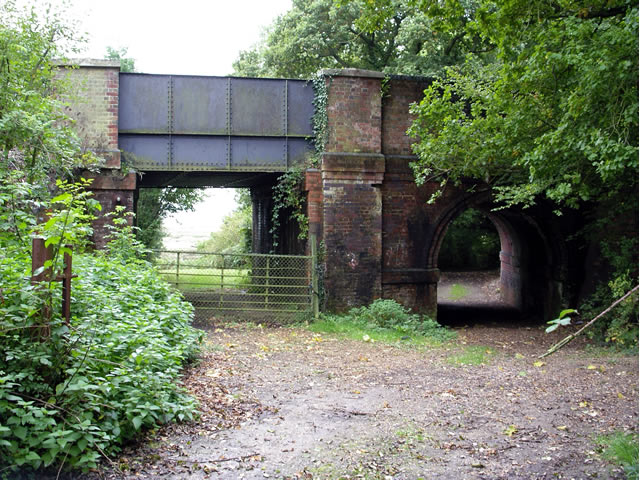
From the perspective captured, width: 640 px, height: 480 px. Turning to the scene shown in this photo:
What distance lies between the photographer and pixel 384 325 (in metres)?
12.8

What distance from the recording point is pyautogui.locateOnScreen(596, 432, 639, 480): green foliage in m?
4.68

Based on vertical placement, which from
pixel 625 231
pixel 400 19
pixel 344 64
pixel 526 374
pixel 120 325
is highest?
pixel 400 19

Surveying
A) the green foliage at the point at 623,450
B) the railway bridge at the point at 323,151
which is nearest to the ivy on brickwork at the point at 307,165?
the railway bridge at the point at 323,151

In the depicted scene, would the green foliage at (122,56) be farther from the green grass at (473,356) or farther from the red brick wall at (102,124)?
the green grass at (473,356)

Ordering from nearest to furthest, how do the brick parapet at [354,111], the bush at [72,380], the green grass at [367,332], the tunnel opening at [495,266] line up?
1. the bush at [72,380]
2. the green grass at [367,332]
3. the brick parapet at [354,111]
4. the tunnel opening at [495,266]

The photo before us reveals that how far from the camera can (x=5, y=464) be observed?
4145 mm

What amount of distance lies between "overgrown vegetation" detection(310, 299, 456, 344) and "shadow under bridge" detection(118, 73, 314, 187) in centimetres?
390

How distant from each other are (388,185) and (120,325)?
919cm

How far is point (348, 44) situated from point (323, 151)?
42.0 feet

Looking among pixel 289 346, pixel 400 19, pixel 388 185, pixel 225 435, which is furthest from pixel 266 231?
pixel 225 435

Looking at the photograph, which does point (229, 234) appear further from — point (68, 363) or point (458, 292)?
point (68, 363)

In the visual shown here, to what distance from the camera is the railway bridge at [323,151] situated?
13.3 meters

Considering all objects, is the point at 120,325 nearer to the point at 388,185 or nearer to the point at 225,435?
the point at 225,435

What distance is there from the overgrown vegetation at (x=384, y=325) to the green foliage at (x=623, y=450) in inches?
230
